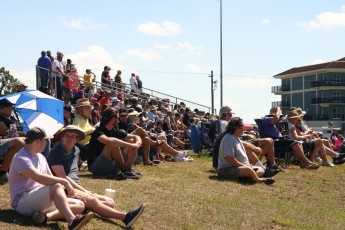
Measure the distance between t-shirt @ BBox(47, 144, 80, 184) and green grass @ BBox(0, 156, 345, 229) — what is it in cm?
77

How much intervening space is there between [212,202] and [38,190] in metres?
3.60

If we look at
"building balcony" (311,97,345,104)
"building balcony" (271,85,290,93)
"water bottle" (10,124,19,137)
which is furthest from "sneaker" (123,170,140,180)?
"building balcony" (271,85,290,93)

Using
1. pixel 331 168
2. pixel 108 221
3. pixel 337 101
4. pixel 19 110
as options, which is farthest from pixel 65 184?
pixel 337 101

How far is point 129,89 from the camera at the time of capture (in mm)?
28359

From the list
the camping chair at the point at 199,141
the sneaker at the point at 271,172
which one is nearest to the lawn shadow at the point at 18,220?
the sneaker at the point at 271,172

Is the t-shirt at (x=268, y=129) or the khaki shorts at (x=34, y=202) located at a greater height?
the t-shirt at (x=268, y=129)

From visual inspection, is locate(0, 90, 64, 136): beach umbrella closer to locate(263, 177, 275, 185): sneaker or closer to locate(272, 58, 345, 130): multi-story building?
locate(263, 177, 275, 185): sneaker

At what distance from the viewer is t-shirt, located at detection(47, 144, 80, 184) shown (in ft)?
27.5

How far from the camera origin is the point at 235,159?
1213 centimetres

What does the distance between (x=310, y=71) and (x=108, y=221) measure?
84.8 meters

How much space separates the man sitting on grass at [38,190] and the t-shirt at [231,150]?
17.2 ft

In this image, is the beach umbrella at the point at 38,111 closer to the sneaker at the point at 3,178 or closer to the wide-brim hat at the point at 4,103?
the wide-brim hat at the point at 4,103

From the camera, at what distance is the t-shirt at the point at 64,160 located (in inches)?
331

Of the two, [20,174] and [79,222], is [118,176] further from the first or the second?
[79,222]
